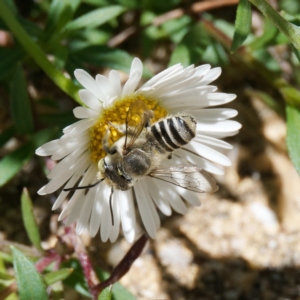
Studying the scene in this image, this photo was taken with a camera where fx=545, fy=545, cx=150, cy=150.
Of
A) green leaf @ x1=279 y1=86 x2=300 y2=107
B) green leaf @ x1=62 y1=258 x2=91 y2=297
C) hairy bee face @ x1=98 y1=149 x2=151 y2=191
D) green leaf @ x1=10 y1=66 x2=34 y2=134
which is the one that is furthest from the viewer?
green leaf @ x1=279 y1=86 x2=300 y2=107

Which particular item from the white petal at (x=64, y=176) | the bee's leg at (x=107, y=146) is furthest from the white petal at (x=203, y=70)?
the white petal at (x=64, y=176)

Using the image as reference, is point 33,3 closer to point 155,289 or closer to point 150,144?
point 150,144

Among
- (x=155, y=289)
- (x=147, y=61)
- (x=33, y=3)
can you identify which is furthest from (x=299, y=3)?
(x=155, y=289)

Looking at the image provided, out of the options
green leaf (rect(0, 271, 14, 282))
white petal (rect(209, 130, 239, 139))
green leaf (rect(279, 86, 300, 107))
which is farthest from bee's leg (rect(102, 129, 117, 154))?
green leaf (rect(279, 86, 300, 107))

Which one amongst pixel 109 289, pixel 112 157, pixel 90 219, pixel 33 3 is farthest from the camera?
pixel 33 3

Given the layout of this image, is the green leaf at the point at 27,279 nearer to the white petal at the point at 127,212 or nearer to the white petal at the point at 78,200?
the white petal at the point at 78,200

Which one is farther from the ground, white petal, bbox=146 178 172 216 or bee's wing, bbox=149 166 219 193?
bee's wing, bbox=149 166 219 193

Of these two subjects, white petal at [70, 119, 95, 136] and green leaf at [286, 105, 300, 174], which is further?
green leaf at [286, 105, 300, 174]

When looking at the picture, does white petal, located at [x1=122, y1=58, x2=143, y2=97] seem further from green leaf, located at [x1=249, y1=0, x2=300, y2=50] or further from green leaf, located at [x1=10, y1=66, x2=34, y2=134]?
green leaf, located at [x1=10, y1=66, x2=34, y2=134]
